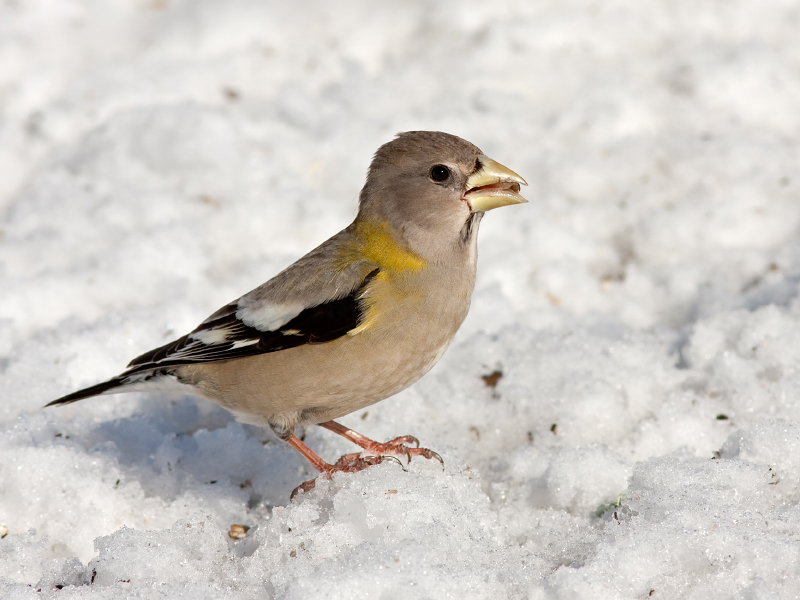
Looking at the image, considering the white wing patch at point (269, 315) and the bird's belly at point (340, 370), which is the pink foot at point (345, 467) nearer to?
the bird's belly at point (340, 370)

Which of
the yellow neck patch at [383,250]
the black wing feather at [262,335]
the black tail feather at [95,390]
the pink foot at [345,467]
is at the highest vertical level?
the yellow neck patch at [383,250]

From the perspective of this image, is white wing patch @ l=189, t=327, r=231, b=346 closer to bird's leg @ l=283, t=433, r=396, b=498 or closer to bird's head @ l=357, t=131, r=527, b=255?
bird's leg @ l=283, t=433, r=396, b=498

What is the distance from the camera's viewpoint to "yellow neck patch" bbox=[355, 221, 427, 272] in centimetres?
393

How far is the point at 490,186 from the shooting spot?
3994 mm

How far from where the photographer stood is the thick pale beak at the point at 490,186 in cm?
397

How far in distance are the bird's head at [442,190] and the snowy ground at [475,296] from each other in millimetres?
1139

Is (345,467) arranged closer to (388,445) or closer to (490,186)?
(388,445)

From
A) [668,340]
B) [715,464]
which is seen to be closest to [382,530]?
[715,464]

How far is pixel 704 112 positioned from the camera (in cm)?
711

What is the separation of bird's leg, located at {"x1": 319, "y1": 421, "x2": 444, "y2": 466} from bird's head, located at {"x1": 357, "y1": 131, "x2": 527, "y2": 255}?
974 mm

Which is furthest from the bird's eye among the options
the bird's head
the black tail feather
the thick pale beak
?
the black tail feather

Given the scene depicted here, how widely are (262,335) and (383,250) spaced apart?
745 millimetres

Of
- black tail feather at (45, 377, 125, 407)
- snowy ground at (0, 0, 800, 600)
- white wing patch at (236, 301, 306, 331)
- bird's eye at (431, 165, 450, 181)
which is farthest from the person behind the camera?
black tail feather at (45, 377, 125, 407)

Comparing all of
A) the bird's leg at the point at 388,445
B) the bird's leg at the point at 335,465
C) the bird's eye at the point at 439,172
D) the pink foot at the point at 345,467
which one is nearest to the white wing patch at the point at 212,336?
the bird's leg at the point at 335,465
